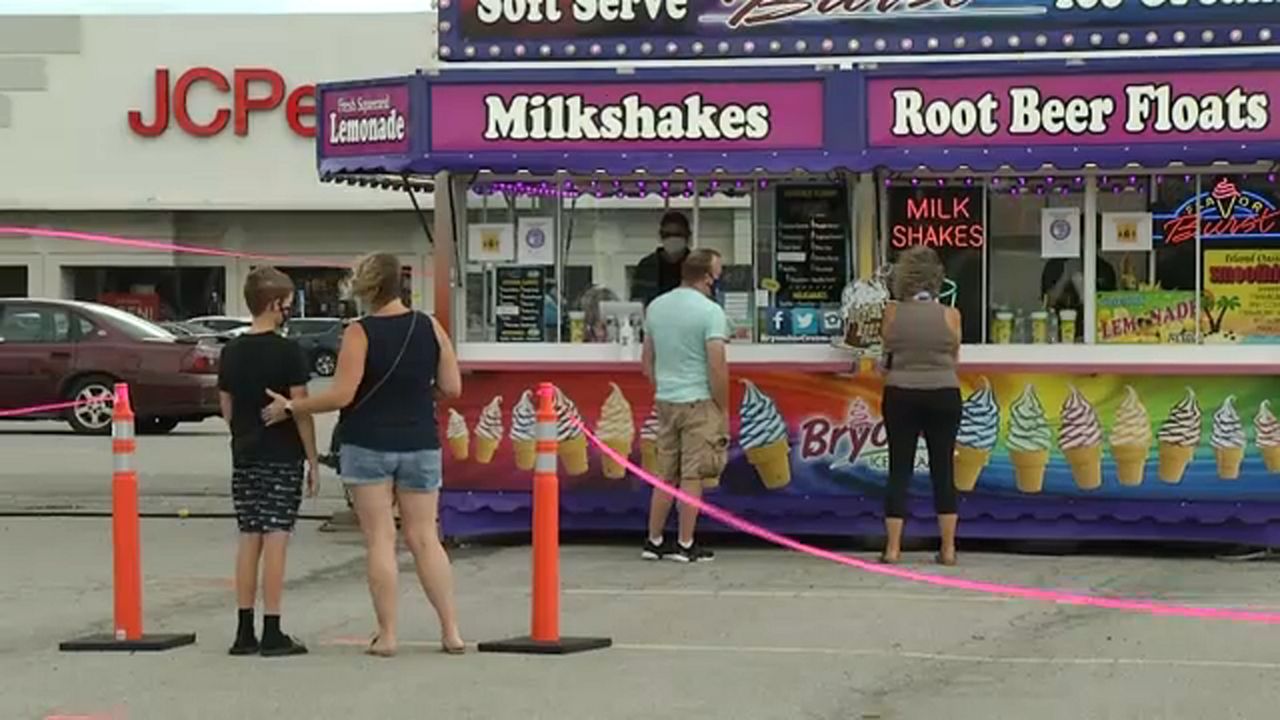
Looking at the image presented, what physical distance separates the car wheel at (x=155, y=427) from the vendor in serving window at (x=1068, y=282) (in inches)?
500

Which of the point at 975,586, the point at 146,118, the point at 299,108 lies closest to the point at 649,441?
the point at 975,586

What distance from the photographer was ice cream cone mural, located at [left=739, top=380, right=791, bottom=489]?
1170 centimetres

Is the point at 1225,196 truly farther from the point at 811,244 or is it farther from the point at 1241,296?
the point at 811,244

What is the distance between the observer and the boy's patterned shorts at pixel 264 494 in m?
8.16

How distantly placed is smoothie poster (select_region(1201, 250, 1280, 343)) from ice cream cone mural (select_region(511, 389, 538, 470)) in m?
4.23

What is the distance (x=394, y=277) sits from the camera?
8133mm

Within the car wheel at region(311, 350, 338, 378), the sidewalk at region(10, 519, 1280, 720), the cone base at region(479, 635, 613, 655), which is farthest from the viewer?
the car wheel at region(311, 350, 338, 378)

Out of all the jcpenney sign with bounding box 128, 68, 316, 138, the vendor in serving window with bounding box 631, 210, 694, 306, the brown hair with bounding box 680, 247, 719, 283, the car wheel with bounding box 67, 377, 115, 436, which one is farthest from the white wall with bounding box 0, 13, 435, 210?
the brown hair with bounding box 680, 247, 719, 283

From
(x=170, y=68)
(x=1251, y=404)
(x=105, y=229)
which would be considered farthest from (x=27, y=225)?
(x=1251, y=404)

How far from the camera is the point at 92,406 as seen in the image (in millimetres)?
20672

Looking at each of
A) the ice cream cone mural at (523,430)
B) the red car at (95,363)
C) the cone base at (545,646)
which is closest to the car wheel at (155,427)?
the red car at (95,363)

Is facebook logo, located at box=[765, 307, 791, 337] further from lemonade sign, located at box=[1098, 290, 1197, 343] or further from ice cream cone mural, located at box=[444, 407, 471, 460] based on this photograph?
ice cream cone mural, located at box=[444, 407, 471, 460]

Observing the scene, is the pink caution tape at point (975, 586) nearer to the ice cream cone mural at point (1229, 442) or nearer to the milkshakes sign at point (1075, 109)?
the ice cream cone mural at point (1229, 442)

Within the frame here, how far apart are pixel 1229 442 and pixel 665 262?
367 centimetres
